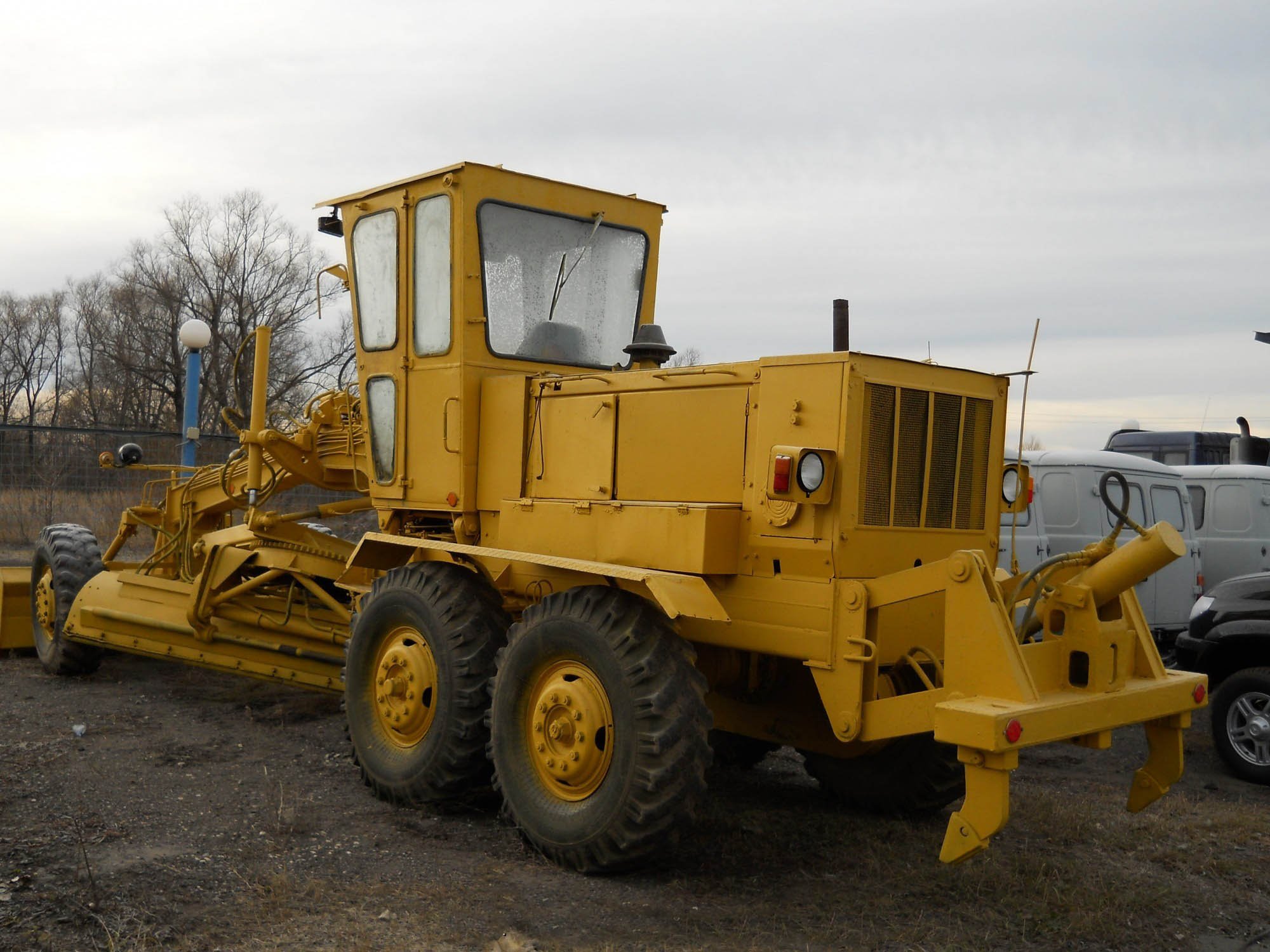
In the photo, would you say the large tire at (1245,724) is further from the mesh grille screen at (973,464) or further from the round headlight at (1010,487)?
the mesh grille screen at (973,464)

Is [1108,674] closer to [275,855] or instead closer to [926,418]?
[926,418]

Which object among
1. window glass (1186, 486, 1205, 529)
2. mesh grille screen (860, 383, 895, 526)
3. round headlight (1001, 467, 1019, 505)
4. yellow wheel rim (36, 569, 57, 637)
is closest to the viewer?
mesh grille screen (860, 383, 895, 526)

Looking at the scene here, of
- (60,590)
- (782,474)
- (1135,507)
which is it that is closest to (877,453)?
A: (782,474)

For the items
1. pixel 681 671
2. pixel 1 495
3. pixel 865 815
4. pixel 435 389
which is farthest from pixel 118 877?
pixel 1 495

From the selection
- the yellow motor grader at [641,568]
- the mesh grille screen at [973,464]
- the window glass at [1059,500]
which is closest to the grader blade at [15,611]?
the yellow motor grader at [641,568]

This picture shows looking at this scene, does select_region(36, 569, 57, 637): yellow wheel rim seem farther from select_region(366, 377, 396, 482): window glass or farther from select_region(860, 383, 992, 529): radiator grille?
select_region(860, 383, 992, 529): radiator grille

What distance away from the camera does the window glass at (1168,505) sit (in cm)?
1197

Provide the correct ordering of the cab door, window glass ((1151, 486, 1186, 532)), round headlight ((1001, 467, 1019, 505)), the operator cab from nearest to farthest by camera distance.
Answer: round headlight ((1001, 467, 1019, 505)) < the operator cab < the cab door < window glass ((1151, 486, 1186, 532))

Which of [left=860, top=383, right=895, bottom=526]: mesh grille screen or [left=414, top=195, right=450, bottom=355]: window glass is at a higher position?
[left=414, top=195, right=450, bottom=355]: window glass

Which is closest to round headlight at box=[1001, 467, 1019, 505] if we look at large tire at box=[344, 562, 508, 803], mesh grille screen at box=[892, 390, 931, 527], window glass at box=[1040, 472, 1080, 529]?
mesh grille screen at box=[892, 390, 931, 527]

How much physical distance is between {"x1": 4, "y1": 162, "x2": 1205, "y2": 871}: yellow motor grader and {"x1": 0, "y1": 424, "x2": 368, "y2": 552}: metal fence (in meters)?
11.1

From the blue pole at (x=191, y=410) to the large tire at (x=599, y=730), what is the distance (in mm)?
8914

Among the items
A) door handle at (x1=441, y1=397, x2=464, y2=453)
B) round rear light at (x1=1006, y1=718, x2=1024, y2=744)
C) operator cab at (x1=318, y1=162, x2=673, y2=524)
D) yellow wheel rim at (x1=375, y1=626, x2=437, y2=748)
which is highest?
operator cab at (x1=318, y1=162, x2=673, y2=524)

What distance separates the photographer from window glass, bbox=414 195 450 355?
6547mm
